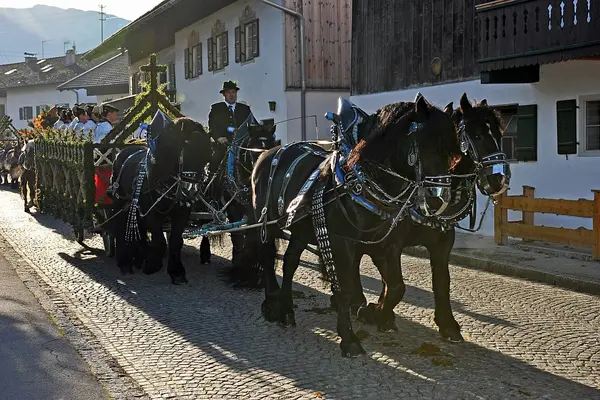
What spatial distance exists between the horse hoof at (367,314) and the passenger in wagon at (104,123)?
6447mm

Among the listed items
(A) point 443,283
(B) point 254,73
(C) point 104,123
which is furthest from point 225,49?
(A) point 443,283

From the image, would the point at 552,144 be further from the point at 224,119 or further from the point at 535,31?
the point at 224,119

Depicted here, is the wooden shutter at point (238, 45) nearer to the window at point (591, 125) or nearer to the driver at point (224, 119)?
the window at point (591, 125)

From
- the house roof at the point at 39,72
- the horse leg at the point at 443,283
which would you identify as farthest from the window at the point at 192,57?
the house roof at the point at 39,72

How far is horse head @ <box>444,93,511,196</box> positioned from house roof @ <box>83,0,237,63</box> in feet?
62.1

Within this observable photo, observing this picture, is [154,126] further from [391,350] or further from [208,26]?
[208,26]

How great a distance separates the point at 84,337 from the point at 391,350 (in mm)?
2786

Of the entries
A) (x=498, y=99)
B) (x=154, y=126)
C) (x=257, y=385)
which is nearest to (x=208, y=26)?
(x=498, y=99)

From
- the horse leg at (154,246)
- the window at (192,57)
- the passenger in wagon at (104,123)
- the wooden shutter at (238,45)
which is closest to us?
the horse leg at (154,246)

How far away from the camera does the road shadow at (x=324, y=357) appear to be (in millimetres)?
5578

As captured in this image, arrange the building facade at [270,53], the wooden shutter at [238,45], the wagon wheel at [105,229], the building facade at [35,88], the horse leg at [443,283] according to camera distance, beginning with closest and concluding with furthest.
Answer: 1. the horse leg at [443,283]
2. the wagon wheel at [105,229]
3. the building facade at [270,53]
4. the wooden shutter at [238,45]
5. the building facade at [35,88]

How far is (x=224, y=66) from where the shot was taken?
25.5m

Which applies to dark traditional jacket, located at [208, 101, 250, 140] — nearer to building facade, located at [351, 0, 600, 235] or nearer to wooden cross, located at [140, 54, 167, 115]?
wooden cross, located at [140, 54, 167, 115]

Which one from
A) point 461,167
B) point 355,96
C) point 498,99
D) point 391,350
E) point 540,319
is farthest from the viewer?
point 355,96
